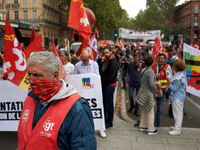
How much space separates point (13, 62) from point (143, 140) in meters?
3.01

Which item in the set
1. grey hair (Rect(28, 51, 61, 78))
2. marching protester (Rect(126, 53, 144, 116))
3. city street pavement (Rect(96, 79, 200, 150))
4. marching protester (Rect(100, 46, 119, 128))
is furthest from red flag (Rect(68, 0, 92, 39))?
grey hair (Rect(28, 51, 61, 78))

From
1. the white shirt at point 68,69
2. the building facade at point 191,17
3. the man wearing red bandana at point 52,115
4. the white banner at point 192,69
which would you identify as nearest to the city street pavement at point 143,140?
the white banner at point 192,69

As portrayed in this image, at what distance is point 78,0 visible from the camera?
544 cm

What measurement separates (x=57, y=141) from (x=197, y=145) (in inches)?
145

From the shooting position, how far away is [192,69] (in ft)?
16.7

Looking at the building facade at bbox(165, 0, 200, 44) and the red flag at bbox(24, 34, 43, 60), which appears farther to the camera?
the building facade at bbox(165, 0, 200, 44)

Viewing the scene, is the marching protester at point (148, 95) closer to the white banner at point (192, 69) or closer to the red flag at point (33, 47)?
the white banner at point (192, 69)

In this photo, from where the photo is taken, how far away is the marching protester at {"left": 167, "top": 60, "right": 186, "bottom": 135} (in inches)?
197

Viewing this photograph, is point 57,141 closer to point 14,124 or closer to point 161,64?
point 14,124

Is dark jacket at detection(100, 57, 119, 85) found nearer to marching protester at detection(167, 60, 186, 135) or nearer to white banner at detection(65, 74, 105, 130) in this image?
white banner at detection(65, 74, 105, 130)

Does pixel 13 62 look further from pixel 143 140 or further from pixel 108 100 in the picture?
pixel 143 140

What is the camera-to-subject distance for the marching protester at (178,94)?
5000mm

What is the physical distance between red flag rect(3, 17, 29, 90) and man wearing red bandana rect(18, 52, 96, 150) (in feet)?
8.84

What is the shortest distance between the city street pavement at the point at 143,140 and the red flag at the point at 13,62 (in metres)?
1.97
